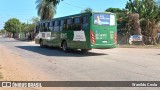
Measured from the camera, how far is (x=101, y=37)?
20703 mm

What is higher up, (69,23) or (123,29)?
(69,23)

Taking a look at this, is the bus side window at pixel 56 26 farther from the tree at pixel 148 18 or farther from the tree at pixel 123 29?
the tree at pixel 148 18

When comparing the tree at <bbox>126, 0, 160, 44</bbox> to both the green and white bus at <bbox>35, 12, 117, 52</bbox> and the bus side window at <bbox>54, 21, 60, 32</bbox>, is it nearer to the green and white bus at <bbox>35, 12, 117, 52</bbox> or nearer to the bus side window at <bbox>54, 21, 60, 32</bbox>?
the bus side window at <bbox>54, 21, 60, 32</bbox>

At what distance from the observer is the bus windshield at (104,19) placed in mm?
20434

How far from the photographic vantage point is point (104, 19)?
68.0 feet

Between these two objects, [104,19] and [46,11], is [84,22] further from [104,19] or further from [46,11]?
[46,11]

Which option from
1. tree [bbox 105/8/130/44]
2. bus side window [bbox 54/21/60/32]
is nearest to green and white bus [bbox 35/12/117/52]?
bus side window [bbox 54/21/60/32]

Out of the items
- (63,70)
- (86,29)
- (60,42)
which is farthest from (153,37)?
(63,70)

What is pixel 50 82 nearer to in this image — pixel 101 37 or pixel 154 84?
pixel 154 84

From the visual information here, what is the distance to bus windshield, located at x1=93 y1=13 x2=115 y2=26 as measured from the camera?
20434 millimetres

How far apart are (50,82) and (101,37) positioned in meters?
10.8

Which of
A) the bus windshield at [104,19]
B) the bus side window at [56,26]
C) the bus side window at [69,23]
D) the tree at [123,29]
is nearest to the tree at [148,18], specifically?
the tree at [123,29]

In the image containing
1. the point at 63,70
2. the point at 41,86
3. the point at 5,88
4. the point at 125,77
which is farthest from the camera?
the point at 63,70

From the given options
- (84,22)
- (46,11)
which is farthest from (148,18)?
(46,11)
